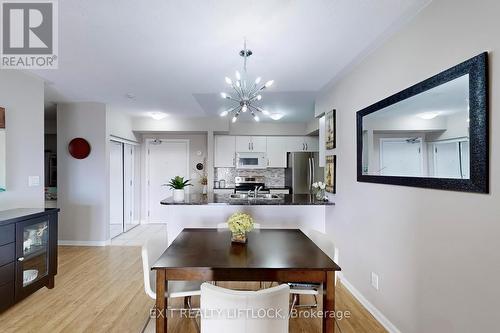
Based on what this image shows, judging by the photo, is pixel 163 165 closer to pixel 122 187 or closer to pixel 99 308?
pixel 122 187

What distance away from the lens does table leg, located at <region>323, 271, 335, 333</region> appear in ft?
5.08

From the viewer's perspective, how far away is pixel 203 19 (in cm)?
188

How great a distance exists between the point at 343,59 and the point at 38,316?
3796 mm

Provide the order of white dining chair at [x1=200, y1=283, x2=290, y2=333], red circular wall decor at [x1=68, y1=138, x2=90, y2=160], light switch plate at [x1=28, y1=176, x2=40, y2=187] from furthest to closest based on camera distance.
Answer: red circular wall decor at [x1=68, y1=138, x2=90, y2=160], light switch plate at [x1=28, y1=176, x2=40, y2=187], white dining chair at [x1=200, y1=283, x2=290, y2=333]

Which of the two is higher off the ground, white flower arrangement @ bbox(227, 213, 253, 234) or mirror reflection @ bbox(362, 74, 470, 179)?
mirror reflection @ bbox(362, 74, 470, 179)

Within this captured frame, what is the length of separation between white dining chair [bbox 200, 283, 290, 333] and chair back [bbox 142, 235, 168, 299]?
748mm

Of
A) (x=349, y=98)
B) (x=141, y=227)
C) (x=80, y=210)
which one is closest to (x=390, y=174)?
(x=349, y=98)

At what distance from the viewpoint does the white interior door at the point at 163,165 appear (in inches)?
234

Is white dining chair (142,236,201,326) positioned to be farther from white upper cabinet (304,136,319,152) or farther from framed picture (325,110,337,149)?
white upper cabinet (304,136,319,152)

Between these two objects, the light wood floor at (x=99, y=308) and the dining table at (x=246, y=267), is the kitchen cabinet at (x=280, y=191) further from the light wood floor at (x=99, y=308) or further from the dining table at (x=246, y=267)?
the dining table at (x=246, y=267)

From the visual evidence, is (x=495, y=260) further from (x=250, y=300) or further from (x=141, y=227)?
(x=141, y=227)

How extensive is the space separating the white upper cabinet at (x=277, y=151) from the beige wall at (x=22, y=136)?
412 centimetres

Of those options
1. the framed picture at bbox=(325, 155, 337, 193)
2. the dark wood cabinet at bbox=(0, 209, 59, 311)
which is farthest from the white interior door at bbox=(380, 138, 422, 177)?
the dark wood cabinet at bbox=(0, 209, 59, 311)

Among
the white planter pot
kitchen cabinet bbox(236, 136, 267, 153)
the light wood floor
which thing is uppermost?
kitchen cabinet bbox(236, 136, 267, 153)
